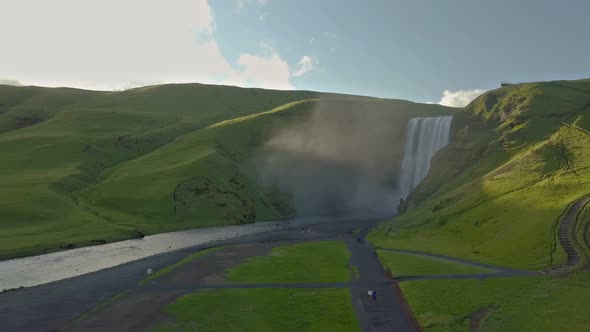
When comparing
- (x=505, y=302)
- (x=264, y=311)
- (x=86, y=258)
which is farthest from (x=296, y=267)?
(x=86, y=258)

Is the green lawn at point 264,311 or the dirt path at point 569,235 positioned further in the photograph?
the dirt path at point 569,235

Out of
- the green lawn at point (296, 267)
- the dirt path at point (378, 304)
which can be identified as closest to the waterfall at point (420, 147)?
the green lawn at point (296, 267)

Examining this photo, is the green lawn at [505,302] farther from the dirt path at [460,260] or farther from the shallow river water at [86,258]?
the shallow river water at [86,258]

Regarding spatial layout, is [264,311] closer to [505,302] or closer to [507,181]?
[505,302]

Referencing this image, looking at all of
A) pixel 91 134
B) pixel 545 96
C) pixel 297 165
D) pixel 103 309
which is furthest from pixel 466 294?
pixel 91 134

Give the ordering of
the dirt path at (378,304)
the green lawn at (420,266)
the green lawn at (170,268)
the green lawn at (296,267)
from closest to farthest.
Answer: the dirt path at (378,304) < the green lawn at (420,266) < the green lawn at (296,267) < the green lawn at (170,268)

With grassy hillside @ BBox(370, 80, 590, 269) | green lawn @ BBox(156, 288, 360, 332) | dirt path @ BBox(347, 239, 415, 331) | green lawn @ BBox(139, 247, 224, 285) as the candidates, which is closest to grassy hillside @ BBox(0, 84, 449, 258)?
green lawn @ BBox(139, 247, 224, 285)

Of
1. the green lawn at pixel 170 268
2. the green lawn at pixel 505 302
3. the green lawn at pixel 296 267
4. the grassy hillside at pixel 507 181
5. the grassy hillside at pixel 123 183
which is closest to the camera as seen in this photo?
the green lawn at pixel 505 302
